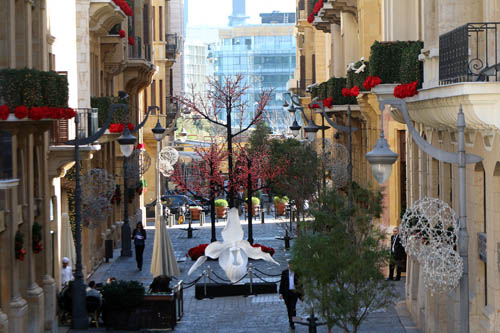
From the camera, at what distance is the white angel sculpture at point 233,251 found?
29.1 meters

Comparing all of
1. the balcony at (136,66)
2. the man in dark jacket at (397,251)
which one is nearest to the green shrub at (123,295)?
the man in dark jacket at (397,251)

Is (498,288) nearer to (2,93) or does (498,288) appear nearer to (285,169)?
(2,93)

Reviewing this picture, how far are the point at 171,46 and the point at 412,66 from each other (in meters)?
47.5

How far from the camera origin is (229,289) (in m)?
30.6

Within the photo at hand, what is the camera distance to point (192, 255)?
36.3 m

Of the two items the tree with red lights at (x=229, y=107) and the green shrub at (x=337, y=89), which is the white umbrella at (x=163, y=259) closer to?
the tree with red lights at (x=229, y=107)

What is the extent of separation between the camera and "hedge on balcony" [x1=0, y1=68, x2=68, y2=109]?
21422mm

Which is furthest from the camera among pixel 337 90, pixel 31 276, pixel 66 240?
pixel 337 90

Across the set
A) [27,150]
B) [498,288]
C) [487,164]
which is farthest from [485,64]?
[27,150]

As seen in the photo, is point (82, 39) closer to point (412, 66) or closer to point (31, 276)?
point (31, 276)

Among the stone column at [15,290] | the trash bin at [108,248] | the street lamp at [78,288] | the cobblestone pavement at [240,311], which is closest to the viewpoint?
the stone column at [15,290]

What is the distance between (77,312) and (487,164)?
436 inches

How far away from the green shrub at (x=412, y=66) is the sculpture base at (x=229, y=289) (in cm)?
918

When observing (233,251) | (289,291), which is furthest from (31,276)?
(233,251)
